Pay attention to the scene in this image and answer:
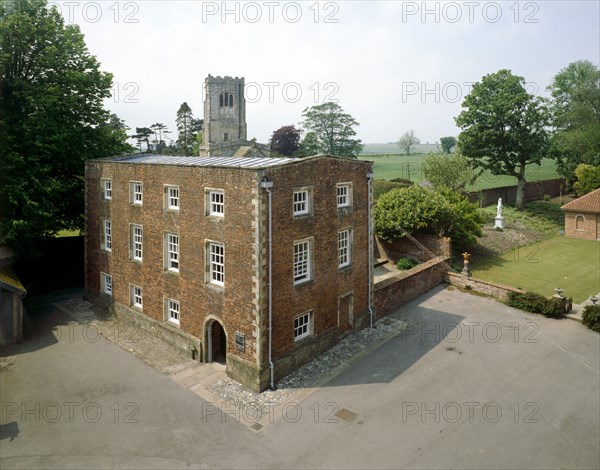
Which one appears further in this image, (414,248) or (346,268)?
(414,248)

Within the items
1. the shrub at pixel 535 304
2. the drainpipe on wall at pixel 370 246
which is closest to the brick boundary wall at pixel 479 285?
the shrub at pixel 535 304

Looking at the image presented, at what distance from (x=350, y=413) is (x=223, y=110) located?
251 ft

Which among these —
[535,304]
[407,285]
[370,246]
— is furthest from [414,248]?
[370,246]

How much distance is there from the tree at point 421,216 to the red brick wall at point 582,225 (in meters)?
16.9

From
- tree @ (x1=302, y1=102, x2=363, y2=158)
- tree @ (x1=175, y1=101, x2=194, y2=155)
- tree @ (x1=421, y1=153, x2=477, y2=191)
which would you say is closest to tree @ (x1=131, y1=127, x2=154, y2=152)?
tree @ (x1=175, y1=101, x2=194, y2=155)

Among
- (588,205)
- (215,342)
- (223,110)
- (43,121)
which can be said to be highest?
(223,110)

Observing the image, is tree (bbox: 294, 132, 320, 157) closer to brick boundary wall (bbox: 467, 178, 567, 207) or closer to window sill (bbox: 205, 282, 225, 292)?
brick boundary wall (bbox: 467, 178, 567, 207)

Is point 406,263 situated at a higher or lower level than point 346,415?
higher

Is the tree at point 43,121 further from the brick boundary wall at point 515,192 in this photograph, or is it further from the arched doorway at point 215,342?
the brick boundary wall at point 515,192

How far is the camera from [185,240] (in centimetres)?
2073

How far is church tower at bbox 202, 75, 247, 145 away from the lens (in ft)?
275

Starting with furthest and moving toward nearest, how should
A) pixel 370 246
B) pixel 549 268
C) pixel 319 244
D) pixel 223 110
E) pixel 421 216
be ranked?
1. pixel 223 110
2. pixel 549 268
3. pixel 421 216
4. pixel 370 246
5. pixel 319 244

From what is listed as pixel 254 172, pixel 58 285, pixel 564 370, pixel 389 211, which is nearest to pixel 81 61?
pixel 58 285

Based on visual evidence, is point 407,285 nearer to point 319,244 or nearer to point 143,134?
point 319,244
